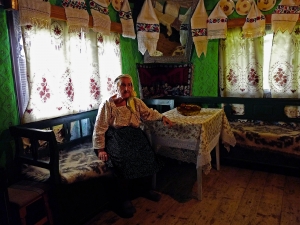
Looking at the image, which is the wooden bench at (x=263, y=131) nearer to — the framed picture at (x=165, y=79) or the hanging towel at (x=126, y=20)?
the framed picture at (x=165, y=79)

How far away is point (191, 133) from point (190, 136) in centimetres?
3

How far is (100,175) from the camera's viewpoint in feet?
6.57

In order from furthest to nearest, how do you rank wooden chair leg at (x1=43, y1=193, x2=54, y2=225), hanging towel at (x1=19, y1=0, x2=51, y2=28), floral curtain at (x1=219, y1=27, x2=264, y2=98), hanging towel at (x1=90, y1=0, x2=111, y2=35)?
floral curtain at (x1=219, y1=27, x2=264, y2=98)
hanging towel at (x1=90, y1=0, x2=111, y2=35)
hanging towel at (x1=19, y1=0, x2=51, y2=28)
wooden chair leg at (x1=43, y1=193, x2=54, y2=225)

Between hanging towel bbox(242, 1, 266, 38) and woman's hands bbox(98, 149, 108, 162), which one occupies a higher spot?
hanging towel bbox(242, 1, 266, 38)

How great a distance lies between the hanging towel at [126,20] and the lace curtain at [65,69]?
0.46ft

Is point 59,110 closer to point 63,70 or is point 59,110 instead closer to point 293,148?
point 63,70

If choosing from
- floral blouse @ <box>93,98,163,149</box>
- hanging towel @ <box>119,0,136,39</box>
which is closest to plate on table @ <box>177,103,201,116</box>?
floral blouse @ <box>93,98,163,149</box>

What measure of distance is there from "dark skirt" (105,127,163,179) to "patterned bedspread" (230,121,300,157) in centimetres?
126

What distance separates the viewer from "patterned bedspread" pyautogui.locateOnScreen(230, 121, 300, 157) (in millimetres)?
2678

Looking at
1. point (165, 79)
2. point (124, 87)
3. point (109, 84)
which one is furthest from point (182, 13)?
point (124, 87)

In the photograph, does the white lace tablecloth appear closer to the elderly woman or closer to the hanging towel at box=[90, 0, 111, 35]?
the elderly woman

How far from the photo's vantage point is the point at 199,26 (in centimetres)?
339

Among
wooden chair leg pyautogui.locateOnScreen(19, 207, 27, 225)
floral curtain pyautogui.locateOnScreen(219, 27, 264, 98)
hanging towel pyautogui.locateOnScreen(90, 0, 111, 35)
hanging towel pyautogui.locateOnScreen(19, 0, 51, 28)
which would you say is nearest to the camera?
wooden chair leg pyautogui.locateOnScreen(19, 207, 27, 225)

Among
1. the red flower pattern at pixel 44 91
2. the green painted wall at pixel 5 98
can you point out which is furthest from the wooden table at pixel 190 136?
the green painted wall at pixel 5 98
